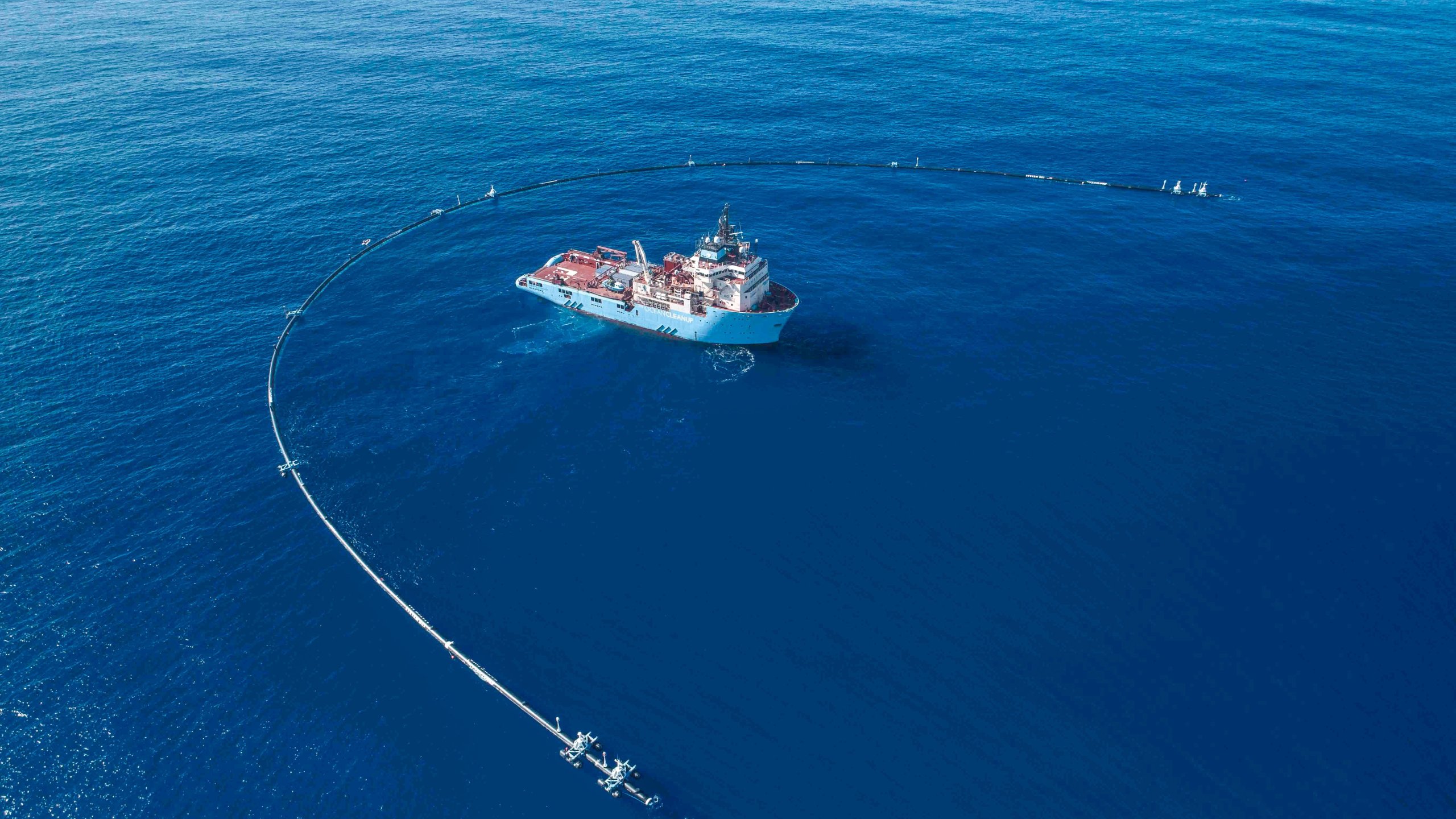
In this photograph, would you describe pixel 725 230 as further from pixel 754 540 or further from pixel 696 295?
pixel 754 540

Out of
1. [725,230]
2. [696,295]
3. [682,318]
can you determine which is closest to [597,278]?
[682,318]

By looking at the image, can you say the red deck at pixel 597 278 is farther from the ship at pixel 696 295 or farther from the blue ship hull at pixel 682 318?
the blue ship hull at pixel 682 318

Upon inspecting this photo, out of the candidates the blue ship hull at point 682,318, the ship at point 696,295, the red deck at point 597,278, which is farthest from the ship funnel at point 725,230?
the blue ship hull at point 682,318

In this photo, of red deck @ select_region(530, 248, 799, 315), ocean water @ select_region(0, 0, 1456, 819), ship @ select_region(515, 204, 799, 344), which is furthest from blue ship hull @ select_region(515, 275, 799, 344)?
ocean water @ select_region(0, 0, 1456, 819)

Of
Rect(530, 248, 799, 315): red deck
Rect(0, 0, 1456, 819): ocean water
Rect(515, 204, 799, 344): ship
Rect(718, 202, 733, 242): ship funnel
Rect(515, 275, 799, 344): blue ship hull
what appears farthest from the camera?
Rect(530, 248, 799, 315): red deck

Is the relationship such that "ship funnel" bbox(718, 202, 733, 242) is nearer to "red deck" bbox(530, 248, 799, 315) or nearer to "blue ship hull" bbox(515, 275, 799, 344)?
"red deck" bbox(530, 248, 799, 315)
